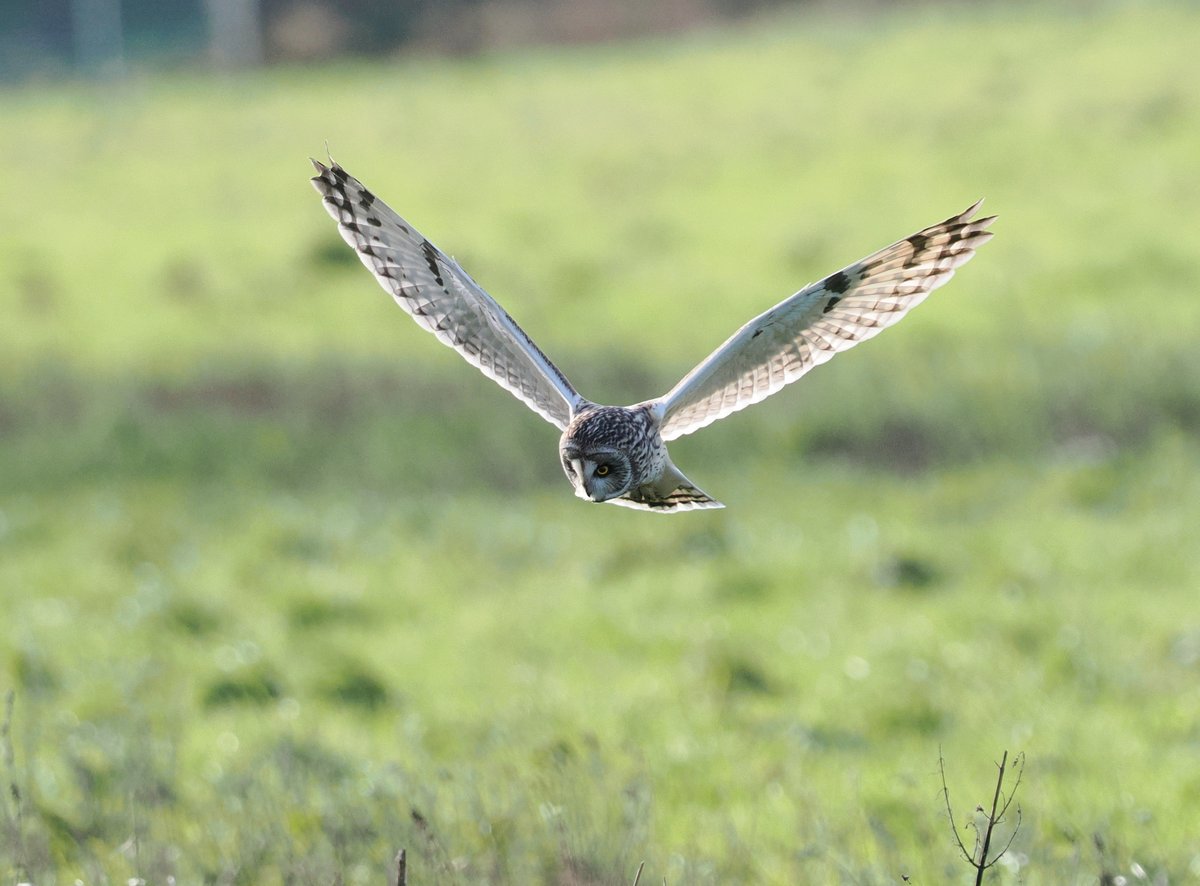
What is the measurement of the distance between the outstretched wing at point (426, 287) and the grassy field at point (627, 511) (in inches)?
60.1

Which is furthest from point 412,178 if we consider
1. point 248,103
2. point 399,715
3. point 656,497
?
point 656,497

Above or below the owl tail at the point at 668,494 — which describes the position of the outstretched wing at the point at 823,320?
above

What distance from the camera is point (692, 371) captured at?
3740mm

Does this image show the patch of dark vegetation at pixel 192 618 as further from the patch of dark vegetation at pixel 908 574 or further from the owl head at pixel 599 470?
the owl head at pixel 599 470

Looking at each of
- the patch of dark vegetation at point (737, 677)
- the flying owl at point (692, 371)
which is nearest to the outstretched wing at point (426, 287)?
the flying owl at point (692, 371)

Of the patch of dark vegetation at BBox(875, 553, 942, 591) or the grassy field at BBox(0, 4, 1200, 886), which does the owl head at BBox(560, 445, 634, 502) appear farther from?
the patch of dark vegetation at BBox(875, 553, 942, 591)

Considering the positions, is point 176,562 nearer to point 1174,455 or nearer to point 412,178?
point 1174,455

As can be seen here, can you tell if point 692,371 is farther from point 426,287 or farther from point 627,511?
point 627,511

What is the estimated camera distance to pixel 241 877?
18.6 feet

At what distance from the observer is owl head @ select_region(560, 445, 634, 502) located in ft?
10.4

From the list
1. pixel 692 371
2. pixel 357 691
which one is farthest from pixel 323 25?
pixel 692 371

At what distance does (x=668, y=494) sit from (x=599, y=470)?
49 cm

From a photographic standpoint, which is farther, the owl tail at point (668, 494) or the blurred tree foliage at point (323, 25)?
the blurred tree foliage at point (323, 25)

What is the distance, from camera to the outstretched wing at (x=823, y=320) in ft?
11.8
